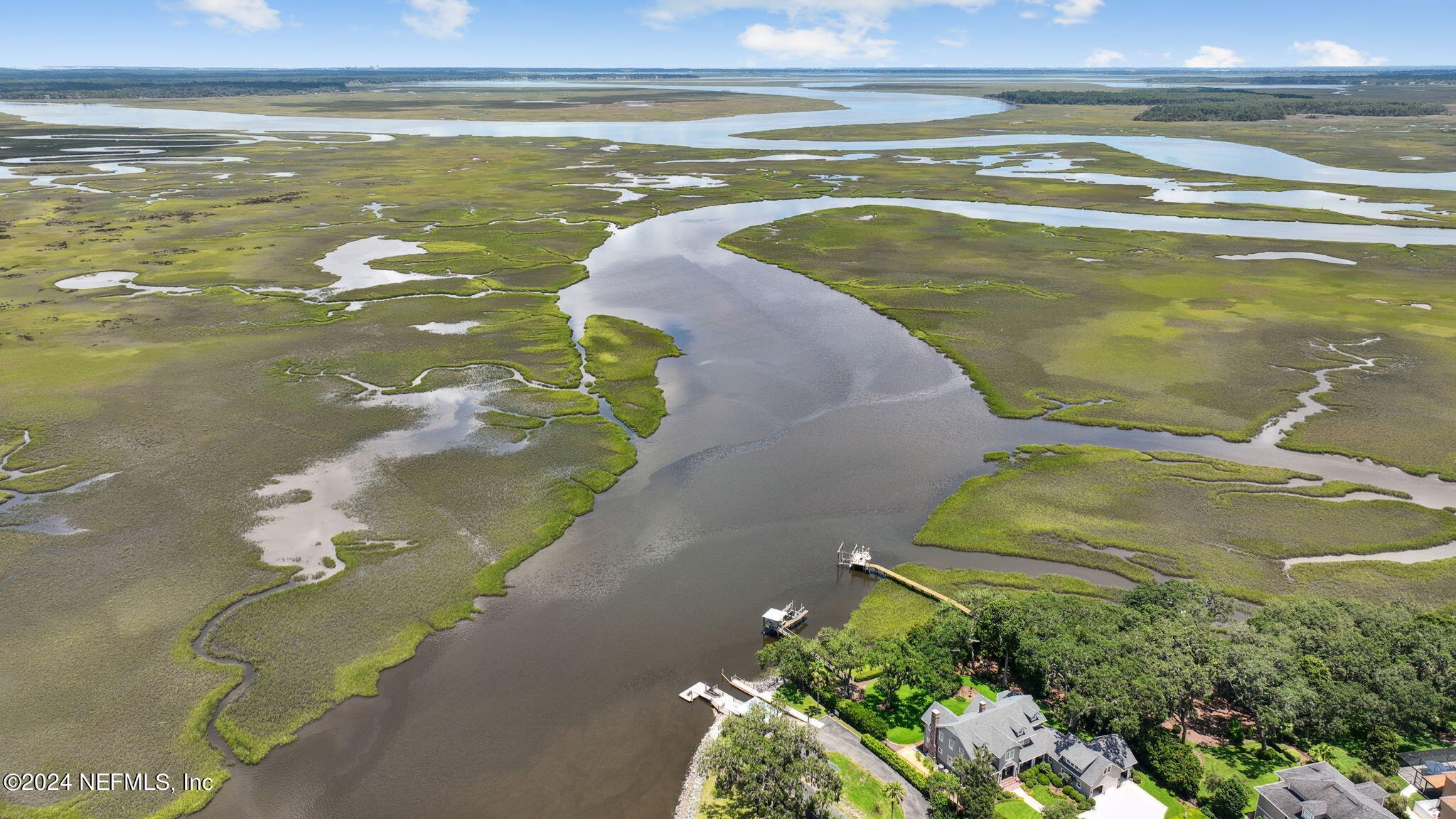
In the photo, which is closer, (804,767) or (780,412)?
(804,767)

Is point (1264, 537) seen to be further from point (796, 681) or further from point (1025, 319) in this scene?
point (1025, 319)

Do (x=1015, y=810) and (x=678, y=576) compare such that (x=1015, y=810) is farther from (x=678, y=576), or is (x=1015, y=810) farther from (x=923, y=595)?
(x=678, y=576)

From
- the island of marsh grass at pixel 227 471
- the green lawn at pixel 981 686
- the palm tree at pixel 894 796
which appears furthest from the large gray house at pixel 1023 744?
the island of marsh grass at pixel 227 471

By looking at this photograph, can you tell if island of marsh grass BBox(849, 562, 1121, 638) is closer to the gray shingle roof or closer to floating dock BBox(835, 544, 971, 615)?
floating dock BBox(835, 544, 971, 615)

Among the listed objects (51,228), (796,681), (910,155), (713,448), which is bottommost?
(796,681)

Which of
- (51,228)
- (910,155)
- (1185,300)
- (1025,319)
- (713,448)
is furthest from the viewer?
(910,155)

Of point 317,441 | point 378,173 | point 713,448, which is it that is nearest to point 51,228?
point 378,173

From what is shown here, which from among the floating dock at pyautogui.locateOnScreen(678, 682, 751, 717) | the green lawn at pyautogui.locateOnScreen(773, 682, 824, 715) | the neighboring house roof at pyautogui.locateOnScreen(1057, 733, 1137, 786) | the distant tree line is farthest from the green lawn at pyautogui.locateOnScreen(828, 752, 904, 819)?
the neighboring house roof at pyautogui.locateOnScreen(1057, 733, 1137, 786)

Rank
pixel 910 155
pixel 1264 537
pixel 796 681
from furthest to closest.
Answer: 1. pixel 910 155
2. pixel 1264 537
3. pixel 796 681
